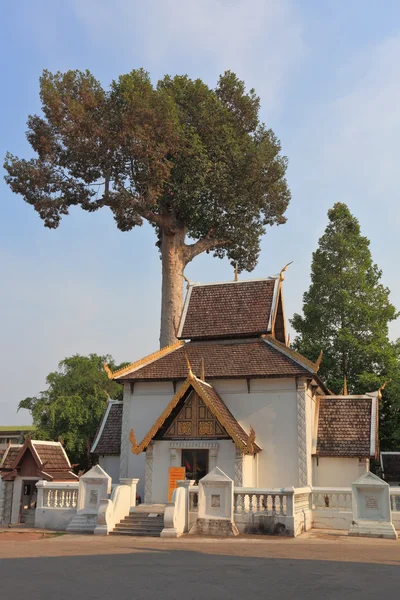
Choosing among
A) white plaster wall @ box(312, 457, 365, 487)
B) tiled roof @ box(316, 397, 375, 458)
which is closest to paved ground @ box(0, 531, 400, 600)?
white plaster wall @ box(312, 457, 365, 487)

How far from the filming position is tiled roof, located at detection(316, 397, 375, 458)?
64.8 feet

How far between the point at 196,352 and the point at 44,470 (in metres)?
6.59

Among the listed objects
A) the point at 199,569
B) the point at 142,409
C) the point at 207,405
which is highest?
the point at 207,405

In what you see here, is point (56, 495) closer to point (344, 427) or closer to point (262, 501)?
point (262, 501)

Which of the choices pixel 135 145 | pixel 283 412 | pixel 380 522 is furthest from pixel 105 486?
pixel 135 145

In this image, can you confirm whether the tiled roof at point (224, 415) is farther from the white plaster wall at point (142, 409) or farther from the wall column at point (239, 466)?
the white plaster wall at point (142, 409)

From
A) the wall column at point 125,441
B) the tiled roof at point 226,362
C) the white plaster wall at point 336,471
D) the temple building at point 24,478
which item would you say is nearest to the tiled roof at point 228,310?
the tiled roof at point 226,362

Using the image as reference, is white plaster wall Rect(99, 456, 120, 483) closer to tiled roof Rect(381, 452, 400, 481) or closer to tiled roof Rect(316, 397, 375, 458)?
tiled roof Rect(316, 397, 375, 458)

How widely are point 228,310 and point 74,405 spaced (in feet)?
59.6

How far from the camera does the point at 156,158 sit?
30.0 meters

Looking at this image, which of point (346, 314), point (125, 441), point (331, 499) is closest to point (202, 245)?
point (346, 314)

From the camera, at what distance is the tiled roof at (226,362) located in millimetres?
19547

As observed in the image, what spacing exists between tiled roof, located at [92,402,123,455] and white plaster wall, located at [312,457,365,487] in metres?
7.25

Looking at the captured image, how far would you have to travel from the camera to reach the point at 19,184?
31594 millimetres
